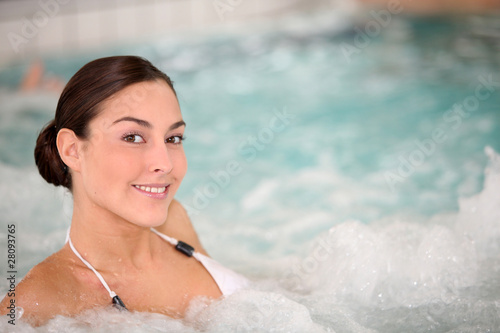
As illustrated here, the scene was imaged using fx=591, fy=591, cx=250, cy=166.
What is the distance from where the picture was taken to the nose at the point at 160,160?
1782 millimetres

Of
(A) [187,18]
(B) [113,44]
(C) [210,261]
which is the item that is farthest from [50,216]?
(A) [187,18]

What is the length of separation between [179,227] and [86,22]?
4.81 m

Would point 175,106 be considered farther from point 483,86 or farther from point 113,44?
point 113,44

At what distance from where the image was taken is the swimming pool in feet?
7.20

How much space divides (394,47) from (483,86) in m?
1.43

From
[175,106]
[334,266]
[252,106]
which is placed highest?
[175,106]

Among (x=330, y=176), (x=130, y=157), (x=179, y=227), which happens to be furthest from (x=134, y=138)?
(x=330, y=176)

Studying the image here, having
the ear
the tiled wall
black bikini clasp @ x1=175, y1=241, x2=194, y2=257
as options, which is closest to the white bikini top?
black bikini clasp @ x1=175, y1=241, x2=194, y2=257

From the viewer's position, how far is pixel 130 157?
69.2 inches

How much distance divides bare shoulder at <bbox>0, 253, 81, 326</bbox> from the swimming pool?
0.15 ft

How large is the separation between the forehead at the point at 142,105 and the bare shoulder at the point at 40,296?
0.47m

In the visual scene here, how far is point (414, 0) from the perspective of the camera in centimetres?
752

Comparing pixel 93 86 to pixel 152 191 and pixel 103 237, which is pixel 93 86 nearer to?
pixel 152 191

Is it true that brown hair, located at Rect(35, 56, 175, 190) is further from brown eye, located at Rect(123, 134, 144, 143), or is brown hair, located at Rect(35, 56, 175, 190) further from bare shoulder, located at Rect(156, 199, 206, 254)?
bare shoulder, located at Rect(156, 199, 206, 254)
